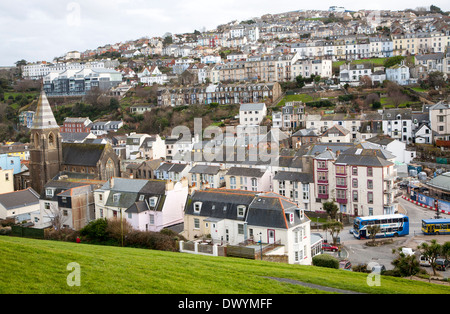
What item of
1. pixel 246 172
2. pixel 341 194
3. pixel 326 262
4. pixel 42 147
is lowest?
pixel 326 262

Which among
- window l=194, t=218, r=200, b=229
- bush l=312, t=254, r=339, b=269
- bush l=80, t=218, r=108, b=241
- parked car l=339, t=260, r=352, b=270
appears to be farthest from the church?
bush l=312, t=254, r=339, b=269

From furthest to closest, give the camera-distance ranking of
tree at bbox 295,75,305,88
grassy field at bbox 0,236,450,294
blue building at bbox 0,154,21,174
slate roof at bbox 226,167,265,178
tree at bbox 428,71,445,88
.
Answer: tree at bbox 295,75,305,88
tree at bbox 428,71,445,88
blue building at bbox 0,154,21,174
slate roof at bbox 226,167,265,178
grassy field at bbox 0,236,450,294

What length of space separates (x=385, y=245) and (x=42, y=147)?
3271 centimetres

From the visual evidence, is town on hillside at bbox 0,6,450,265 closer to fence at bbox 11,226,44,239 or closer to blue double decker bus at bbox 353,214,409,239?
fence at bbox 11,226,44,239

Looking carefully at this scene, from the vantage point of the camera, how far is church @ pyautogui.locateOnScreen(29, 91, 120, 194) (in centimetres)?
4556

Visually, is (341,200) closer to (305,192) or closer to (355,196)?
(355,196)

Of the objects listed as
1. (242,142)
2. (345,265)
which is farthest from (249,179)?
(345,265)

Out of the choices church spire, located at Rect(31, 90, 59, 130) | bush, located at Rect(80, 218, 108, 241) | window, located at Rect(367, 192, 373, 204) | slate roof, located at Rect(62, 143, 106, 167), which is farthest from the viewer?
slate roof, located at Rect(62, 143, 106, 167)

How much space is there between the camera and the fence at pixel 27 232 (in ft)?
101

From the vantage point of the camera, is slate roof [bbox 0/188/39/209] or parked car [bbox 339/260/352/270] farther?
slate roof [bbox 0/188/39/209]

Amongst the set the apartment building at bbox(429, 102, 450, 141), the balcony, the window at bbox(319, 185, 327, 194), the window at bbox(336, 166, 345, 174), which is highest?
the apartment building at bbox(429, 102, 450, 141)

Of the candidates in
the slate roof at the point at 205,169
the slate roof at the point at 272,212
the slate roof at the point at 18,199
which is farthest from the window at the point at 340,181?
the slate roof at the point at 18,199

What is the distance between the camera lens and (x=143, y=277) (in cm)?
1316

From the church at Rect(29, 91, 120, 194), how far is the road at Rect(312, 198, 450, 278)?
22.3 m
